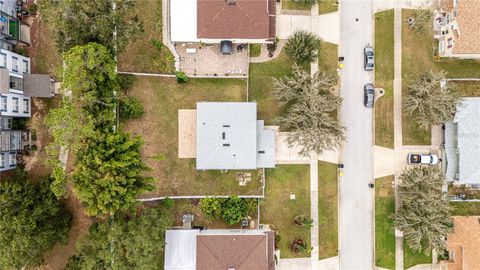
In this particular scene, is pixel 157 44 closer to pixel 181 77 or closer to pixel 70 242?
pixel 181 77

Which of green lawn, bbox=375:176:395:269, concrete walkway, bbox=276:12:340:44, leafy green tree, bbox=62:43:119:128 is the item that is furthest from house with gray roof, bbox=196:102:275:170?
green lawn, bbox=375:176:395:269

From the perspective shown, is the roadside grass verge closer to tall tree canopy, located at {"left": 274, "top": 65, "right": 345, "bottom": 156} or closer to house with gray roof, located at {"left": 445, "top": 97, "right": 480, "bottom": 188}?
tall tree canopy, located at {"left": 274, "top": 65, "right": 345, "bottom": 156}

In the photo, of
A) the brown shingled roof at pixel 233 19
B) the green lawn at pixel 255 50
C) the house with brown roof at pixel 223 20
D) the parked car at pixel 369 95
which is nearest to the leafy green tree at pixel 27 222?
the house with brown roof at pixel 223 20

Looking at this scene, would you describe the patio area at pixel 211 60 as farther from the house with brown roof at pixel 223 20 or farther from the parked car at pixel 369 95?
the parked car at pixel 369 95

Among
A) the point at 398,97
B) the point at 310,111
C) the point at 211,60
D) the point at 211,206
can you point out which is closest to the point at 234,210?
the point at 211,206

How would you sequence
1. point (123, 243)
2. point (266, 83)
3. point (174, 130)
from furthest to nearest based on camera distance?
point (266, 83), point (174, 130), point (123, 243)

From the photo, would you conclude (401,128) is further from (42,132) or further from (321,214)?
(42,132)
